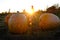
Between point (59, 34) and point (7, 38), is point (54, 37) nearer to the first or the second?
point (59, 34)

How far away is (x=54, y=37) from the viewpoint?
553cm

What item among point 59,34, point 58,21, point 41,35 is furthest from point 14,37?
point 58,21

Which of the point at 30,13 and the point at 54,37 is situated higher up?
the point at 30,13

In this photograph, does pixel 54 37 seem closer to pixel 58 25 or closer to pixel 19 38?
pixel 19 38

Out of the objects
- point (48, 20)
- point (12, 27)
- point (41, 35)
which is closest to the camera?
point (41, 35)

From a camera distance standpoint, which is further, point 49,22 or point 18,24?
point 49,22

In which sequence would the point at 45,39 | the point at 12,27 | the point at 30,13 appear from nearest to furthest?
the point at 45,39 < the point at 12,27 < the point at 30,13

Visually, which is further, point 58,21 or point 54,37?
point 58,21

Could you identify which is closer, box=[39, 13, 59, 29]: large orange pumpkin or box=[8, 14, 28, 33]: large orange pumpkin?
box=[8, 14, 28, 33]: large orange pumpkin

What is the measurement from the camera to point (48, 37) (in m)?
5.49

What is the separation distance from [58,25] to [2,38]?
2.06 metres

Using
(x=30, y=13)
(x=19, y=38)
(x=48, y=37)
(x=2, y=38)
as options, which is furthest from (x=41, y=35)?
(x=30, y=13)

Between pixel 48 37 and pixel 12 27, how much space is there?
1.19 metres

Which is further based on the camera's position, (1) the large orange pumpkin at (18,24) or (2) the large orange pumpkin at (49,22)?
(2) the large orange pumpkin at (49,22)
